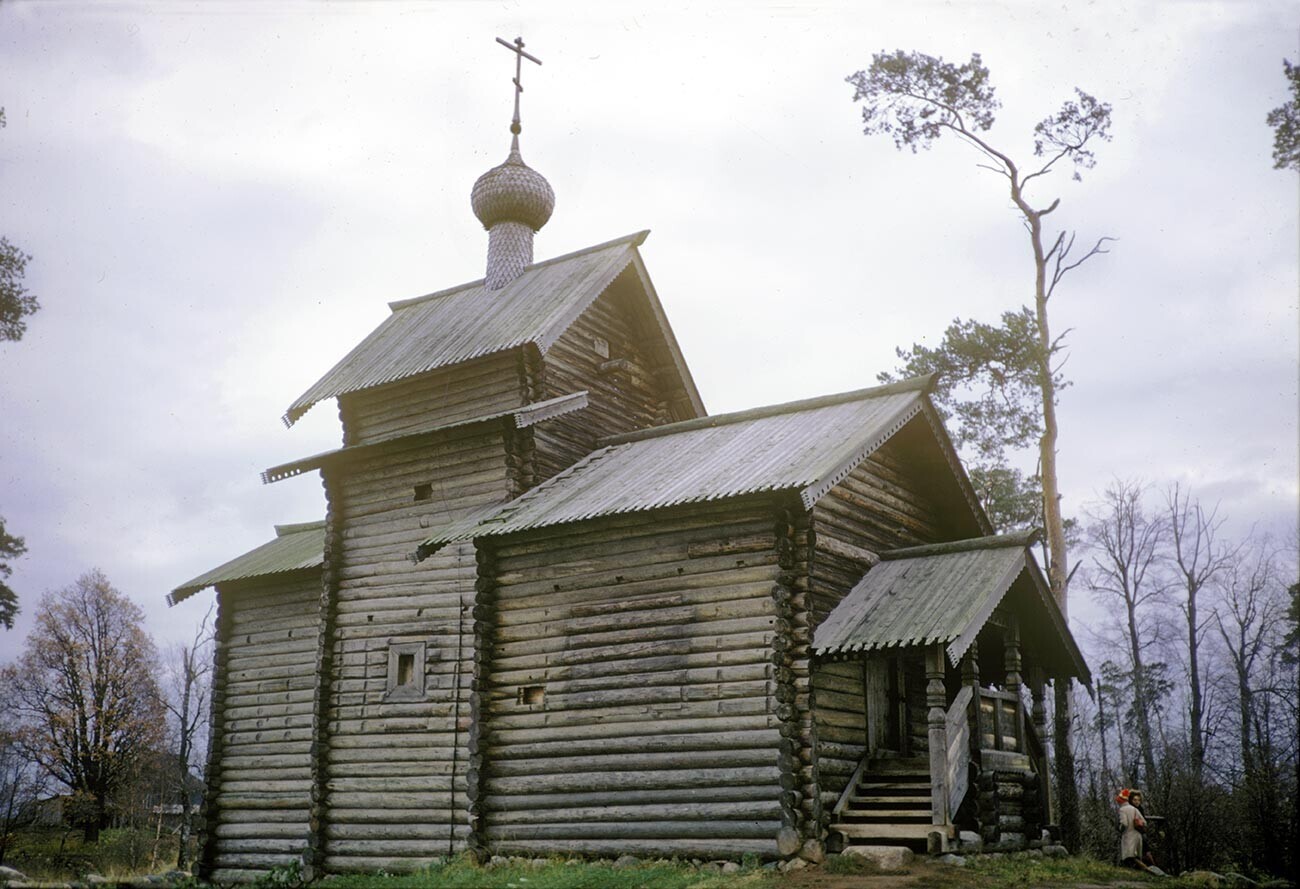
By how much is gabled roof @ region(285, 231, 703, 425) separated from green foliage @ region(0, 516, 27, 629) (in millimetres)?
6224

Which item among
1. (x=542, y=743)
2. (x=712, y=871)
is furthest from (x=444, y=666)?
(x=712, y=871)

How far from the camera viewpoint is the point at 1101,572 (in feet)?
127

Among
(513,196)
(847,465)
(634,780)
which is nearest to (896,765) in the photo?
(634,780)

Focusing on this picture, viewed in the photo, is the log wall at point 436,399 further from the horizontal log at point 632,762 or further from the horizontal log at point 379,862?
the horizontal log at point 379,862

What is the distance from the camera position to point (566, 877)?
583 inches

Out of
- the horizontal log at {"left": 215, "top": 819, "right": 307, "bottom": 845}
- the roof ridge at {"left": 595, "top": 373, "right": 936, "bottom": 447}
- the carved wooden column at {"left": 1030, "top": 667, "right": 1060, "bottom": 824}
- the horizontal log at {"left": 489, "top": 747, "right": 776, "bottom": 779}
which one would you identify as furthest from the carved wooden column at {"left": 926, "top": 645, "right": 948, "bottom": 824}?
the horizontal log at {"left": 215, "top": 819, "right": 307, "bottom": 845}

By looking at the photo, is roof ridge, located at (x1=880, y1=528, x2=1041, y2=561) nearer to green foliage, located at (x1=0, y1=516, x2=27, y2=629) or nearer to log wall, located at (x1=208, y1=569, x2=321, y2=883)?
log wall, located at (x1=208, y1=569, x2=321, y2=883)

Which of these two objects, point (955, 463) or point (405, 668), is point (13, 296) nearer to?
point (405, 668)

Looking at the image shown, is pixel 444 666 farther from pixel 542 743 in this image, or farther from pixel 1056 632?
pixel 1056 632

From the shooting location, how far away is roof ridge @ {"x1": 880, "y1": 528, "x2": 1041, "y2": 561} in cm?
1592

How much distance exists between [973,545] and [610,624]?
202 inches

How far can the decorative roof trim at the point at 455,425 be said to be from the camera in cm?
1936

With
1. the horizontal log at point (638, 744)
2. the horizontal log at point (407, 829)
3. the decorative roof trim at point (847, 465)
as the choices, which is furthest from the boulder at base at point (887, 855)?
the horizontal log at point (407, 829)

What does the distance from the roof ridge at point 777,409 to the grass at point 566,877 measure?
7.34 metres
